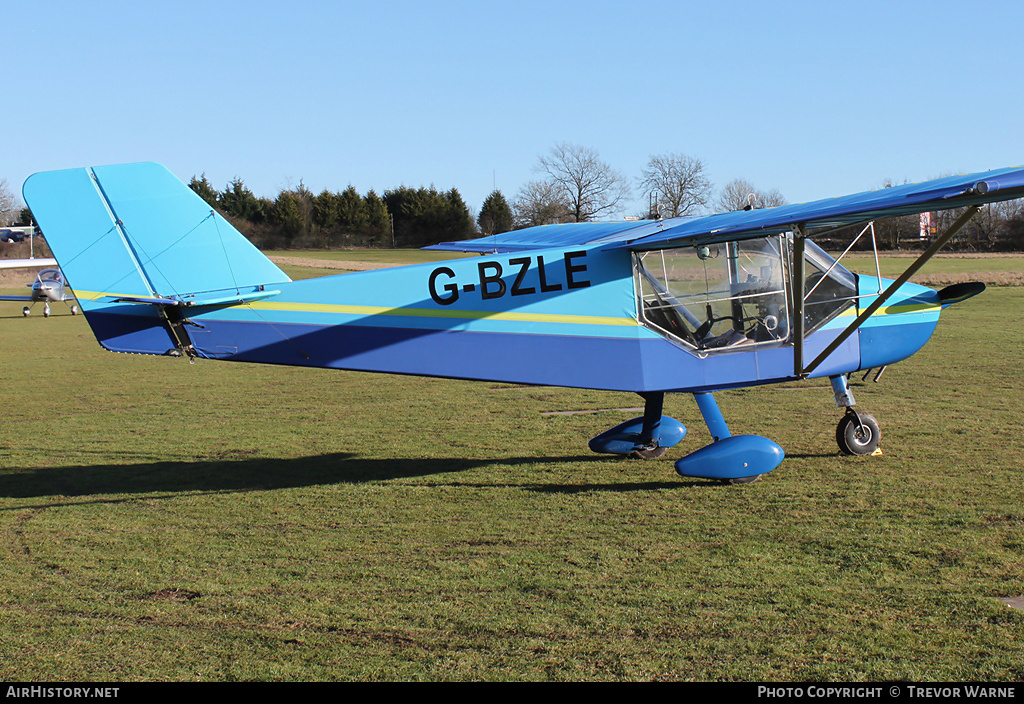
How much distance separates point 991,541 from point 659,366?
3034 mm

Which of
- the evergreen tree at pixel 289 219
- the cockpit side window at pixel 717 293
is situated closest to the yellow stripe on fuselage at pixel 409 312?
the cockpit side window at pixel 717 293

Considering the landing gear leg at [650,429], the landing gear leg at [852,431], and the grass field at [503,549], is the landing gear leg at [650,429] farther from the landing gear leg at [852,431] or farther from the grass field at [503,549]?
the landing gear leg at [852,431]

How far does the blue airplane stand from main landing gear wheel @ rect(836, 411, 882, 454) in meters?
1.02

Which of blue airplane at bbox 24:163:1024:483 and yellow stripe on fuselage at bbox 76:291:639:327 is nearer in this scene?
blue airplane at bbox 24:163:1024:483

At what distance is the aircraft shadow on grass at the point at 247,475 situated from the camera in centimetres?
860

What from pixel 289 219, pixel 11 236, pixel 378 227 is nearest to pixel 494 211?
pixel 378 227

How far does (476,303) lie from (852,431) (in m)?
4.20

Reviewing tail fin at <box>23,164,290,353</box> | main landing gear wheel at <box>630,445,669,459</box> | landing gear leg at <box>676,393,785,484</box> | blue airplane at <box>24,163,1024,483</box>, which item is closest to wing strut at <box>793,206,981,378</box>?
blue airplane at <box>24,163,1024,483</box>

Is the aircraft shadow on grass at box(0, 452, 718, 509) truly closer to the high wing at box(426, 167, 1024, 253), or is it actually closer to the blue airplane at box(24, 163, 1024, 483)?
the blue airplane at box(24, 163, 1024, 483)

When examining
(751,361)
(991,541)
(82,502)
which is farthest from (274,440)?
(991,541)

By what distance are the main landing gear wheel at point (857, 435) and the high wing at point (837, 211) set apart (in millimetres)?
2486

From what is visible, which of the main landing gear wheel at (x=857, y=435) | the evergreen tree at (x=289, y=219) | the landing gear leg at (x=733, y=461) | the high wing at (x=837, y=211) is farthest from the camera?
the evergreen tree at (x=289, y=219)

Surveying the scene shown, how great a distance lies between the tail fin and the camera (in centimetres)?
770

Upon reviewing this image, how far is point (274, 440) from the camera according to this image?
36.7 feet
